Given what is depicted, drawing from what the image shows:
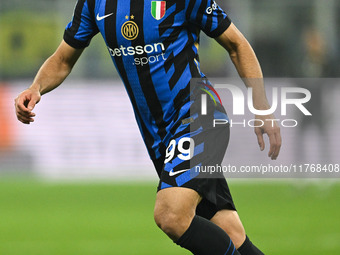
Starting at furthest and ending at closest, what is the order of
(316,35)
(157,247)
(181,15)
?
(316,35)
(157,247)
(181,15)

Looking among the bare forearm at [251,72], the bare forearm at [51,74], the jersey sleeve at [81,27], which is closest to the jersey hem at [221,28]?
the bare forearm at [251,72]

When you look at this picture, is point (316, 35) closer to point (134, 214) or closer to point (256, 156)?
point (256, 156)

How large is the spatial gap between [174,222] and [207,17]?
1.14 metres

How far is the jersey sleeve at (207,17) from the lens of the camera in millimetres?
4535

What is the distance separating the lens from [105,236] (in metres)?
8.11

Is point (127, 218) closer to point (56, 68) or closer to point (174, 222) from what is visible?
point (56, 68)

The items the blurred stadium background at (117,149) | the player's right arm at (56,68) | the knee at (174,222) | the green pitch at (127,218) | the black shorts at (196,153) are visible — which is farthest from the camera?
the blurred stadium background at (117,149)

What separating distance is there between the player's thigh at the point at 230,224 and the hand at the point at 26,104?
47.3 inches

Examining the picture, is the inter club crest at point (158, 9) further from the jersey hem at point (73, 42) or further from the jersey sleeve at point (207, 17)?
the jersey hem at point (73, 42)

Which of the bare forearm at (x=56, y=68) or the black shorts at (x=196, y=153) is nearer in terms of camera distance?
the black shorts at (x=196, y=153)

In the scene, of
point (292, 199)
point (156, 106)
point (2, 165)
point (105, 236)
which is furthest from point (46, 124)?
point (156, 106)

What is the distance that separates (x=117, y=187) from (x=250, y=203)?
2.54 metres

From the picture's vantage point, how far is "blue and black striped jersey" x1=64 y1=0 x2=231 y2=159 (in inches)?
179
